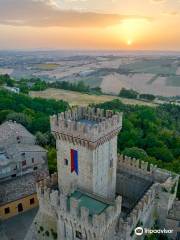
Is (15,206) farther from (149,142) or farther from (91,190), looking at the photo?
(149,142)

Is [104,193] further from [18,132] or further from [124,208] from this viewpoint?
[18,132]

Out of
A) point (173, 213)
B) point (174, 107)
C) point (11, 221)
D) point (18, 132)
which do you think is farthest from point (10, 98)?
point (173, 213)

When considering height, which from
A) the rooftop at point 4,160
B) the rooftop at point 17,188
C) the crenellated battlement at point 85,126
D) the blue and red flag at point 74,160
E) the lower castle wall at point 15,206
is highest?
the crenellated battlement at point 85,126

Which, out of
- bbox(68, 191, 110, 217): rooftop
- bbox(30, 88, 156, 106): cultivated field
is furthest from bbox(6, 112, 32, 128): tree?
bbox(68, 191, 110, 217): rooftop

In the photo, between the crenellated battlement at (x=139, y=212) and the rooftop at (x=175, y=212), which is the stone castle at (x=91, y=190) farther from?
the rooftop at (x=175, y=212)

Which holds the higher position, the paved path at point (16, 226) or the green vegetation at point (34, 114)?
the green vegetation at point (34, 114)

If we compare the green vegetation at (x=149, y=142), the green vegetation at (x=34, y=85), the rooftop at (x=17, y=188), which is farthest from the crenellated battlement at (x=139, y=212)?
the green vegetation at (x=34, y=85)

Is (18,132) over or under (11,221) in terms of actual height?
over
